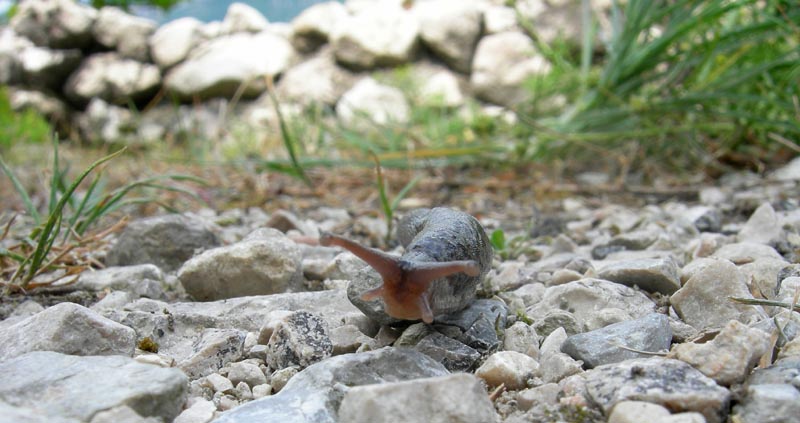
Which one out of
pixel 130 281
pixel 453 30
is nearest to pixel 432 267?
pixel 130 281

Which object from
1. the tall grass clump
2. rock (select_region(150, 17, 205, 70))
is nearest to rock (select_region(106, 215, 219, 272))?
the tall grass clump

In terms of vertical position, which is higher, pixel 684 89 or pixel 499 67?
pixel 684 89

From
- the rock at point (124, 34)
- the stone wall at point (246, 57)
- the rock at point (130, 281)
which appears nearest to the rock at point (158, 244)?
the rock at point (130, 281)

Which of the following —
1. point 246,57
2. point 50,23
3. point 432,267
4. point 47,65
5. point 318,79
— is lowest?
point 47,65

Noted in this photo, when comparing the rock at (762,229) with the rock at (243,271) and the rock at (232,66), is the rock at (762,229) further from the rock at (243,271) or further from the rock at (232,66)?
the rock at (232,66)

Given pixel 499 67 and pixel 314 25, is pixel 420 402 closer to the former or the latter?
pixel 499 67

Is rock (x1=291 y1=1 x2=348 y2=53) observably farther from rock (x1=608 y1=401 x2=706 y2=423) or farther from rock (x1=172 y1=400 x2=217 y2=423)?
rock (x1=608 y1=401 x2=706 y2=423)
